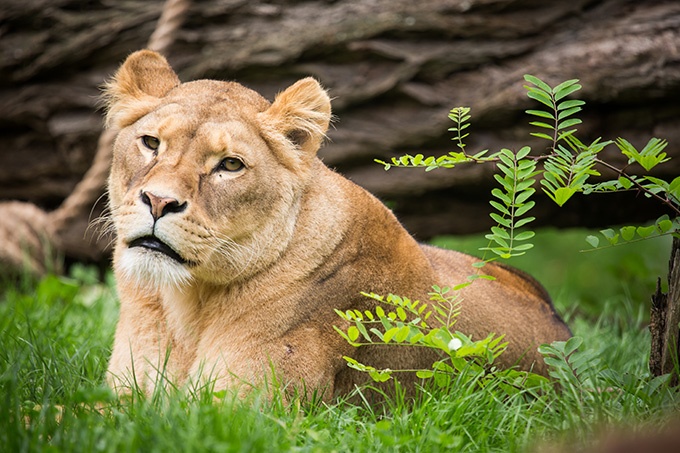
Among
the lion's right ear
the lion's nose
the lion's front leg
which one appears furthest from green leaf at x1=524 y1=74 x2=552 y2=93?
the lion's front leg

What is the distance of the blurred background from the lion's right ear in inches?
68.2

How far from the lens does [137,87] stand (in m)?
3.85

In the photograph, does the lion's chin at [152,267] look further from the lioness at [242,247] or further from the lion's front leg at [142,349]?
the lion's front leg at [142,349]

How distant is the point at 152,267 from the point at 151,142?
59 cm

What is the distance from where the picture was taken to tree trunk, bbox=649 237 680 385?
11.1ft

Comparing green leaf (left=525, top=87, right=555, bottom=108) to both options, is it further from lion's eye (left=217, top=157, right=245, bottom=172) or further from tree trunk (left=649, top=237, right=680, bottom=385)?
lion's eye (left=217, top=157, right=245, bottom=172)

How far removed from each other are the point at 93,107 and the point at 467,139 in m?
2.78

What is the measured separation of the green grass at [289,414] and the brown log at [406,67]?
196 cm

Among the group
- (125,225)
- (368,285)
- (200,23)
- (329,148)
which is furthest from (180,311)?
(200,23)

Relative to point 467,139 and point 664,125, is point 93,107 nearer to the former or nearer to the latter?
point 467,139

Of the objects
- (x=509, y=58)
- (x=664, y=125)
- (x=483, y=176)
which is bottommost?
(x=483, y=176)

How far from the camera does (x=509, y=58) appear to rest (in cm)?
559

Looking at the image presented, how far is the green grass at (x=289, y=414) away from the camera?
2.51 m

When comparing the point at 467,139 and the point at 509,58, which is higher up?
the point at 509,58
